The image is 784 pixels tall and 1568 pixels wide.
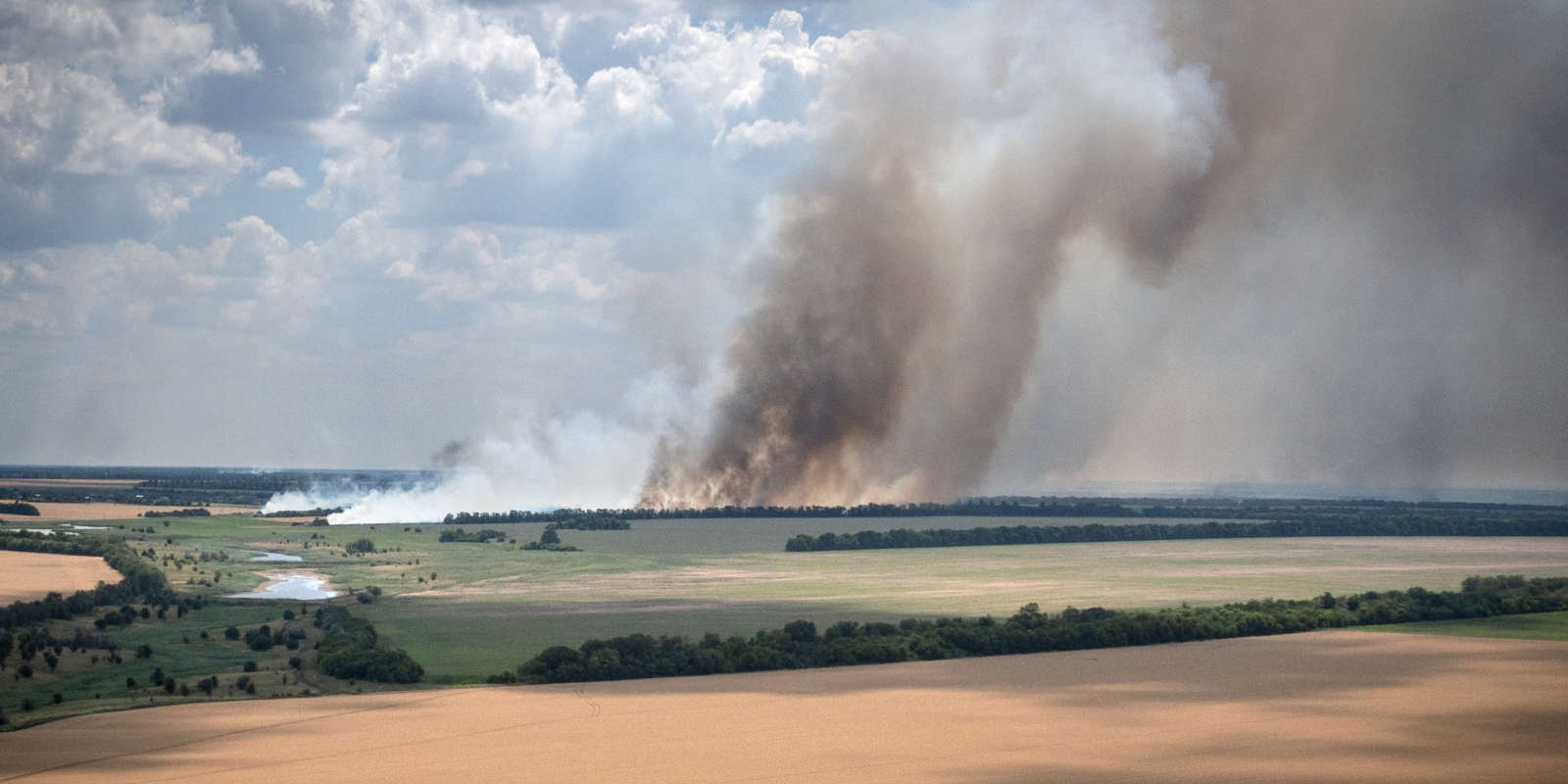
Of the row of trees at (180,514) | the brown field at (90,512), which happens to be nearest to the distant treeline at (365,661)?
the brown field at (90,512)

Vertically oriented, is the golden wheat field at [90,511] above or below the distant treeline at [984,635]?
above

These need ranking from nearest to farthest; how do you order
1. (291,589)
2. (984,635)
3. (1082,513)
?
(984,635)
(291,589)
(1082,513)

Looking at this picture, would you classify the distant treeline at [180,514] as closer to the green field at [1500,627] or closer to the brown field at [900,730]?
the brown field at [900,730]

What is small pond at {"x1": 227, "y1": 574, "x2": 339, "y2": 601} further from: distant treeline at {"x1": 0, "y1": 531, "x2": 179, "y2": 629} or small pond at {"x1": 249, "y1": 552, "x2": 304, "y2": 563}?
small pond at {"x1": 249, "y1": 552, "x2": 304, "y2": 563}

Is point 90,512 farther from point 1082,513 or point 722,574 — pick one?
point 1082,513

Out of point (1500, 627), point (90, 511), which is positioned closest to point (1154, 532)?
point (1500, 627)

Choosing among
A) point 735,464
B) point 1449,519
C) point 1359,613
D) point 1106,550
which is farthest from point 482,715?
point 1449,519
